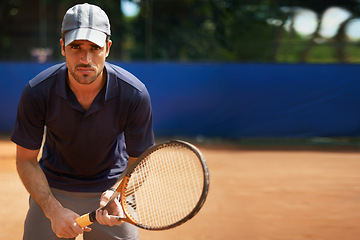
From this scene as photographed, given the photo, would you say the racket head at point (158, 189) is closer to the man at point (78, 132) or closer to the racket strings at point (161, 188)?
the racket strings at point (161, 188)

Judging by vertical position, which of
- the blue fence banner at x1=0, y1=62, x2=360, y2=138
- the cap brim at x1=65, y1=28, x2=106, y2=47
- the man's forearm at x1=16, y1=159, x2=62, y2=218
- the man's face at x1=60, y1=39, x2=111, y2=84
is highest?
the cap brim at x1=65, y1=28, x2=106, y2=47

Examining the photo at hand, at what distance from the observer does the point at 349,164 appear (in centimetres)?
→ 823

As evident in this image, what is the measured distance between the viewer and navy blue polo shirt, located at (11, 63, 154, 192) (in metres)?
2.32

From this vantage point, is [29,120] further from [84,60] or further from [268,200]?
[268,200]

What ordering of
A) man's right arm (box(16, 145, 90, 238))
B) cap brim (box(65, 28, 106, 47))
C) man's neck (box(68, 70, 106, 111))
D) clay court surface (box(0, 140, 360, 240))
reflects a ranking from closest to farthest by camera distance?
cap brim (box(65, 28, 106, 47)), man's right arm (box(16, 145, 90, 238)), man's neck (box(68, 70, 106, 111)), clay court surface (box(0, 140, 360, 240))

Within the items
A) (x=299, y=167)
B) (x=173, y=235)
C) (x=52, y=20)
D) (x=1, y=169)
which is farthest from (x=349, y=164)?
(x=52, y=20)

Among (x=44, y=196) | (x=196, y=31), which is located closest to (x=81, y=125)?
(x=44, y=196)

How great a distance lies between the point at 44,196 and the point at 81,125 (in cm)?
42

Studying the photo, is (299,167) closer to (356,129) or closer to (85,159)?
(356,129)

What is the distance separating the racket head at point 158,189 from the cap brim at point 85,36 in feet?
1.91

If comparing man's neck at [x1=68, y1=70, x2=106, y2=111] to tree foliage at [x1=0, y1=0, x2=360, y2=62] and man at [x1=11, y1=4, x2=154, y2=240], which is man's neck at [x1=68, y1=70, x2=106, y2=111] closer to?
man at [x1=11, y1=4, x2=154, y2=240]

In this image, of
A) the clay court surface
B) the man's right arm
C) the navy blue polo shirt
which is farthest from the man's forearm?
the clay court surface

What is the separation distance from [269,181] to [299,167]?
1445 mm

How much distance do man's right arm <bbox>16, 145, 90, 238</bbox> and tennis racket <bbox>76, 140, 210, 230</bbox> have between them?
0.06 m
